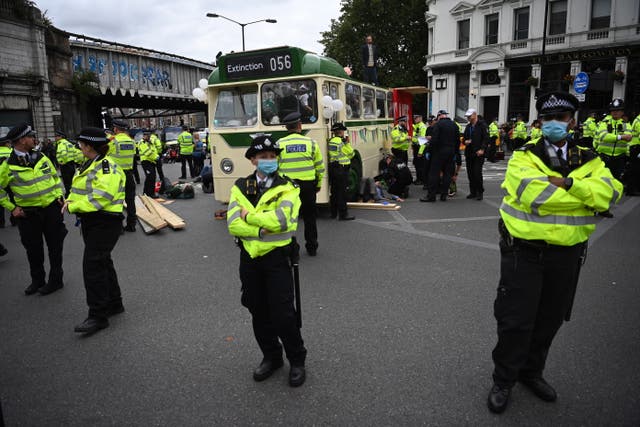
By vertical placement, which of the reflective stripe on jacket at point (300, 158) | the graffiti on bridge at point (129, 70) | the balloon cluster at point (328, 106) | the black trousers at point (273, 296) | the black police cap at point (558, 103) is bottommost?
the black trousers at point (273, 296)

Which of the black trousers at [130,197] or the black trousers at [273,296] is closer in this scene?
the black trousers at [273,296]

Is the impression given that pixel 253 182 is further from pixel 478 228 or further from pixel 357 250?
pixel 478 228

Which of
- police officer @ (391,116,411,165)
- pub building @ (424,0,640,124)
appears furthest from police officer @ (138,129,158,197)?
pub building @ (424,0,640,124)

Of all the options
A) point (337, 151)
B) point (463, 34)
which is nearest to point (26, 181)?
point (337, 151)

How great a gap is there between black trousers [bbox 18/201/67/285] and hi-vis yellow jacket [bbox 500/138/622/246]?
514 cm

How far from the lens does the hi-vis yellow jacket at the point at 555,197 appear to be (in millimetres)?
2738

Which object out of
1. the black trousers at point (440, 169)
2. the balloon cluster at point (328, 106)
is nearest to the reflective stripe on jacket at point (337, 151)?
the balloon cluster at point (328, 106)

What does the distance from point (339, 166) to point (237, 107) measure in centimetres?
244

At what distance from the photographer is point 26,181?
17.4 feet

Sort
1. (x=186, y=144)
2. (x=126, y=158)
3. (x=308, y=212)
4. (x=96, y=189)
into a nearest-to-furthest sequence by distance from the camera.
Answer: (x=96, y=189) → (x=308, y=212) → (x=126, y=158) → (x=186, y=144)

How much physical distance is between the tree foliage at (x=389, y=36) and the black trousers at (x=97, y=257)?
117ft

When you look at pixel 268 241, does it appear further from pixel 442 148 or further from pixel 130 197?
pixel 442 148

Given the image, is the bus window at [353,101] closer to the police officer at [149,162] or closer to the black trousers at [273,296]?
the police officer at [149,162]

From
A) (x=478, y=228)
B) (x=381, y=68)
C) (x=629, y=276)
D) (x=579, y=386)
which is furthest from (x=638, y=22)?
(x=579, y=386)
